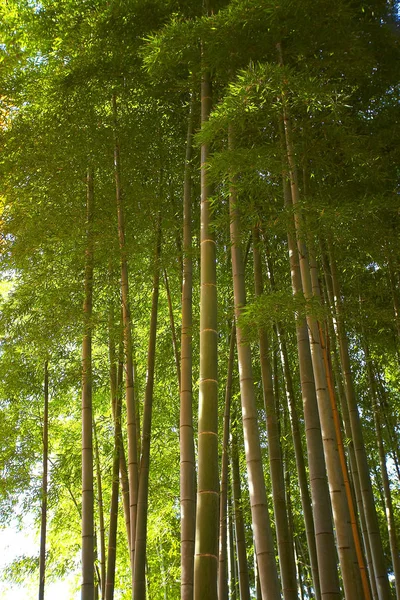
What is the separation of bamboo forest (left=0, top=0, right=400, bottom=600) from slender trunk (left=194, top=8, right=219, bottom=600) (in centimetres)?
1

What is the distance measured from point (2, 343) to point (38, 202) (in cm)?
156

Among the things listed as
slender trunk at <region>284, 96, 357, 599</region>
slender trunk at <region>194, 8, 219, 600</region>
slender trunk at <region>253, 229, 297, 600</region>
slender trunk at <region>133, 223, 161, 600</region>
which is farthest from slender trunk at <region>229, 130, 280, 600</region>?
slender trunk at <region>133, 223, 161, 600</region>

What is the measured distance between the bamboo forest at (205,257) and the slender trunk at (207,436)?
1 centimetres

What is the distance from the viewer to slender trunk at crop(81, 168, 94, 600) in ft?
14.4

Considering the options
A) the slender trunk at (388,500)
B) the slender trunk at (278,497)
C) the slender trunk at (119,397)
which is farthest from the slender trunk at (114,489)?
the slender trunk at (388,500)

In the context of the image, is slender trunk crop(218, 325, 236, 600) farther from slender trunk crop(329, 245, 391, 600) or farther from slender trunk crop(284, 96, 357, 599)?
slender trunk crop(284, 96, 357, 599)

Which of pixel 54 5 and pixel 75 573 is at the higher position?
pixel 54 5

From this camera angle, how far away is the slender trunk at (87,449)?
4402 millimetres

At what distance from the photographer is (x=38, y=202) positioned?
562cm

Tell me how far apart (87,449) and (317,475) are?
2.07 metres

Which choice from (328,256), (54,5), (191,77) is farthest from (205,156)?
(54,5)

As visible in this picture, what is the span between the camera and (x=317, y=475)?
11.4 feet

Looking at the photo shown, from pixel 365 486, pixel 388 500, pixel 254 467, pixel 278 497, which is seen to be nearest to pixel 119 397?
pixel 278 497

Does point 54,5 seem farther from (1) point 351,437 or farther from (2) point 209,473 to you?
(1) point 351,437
